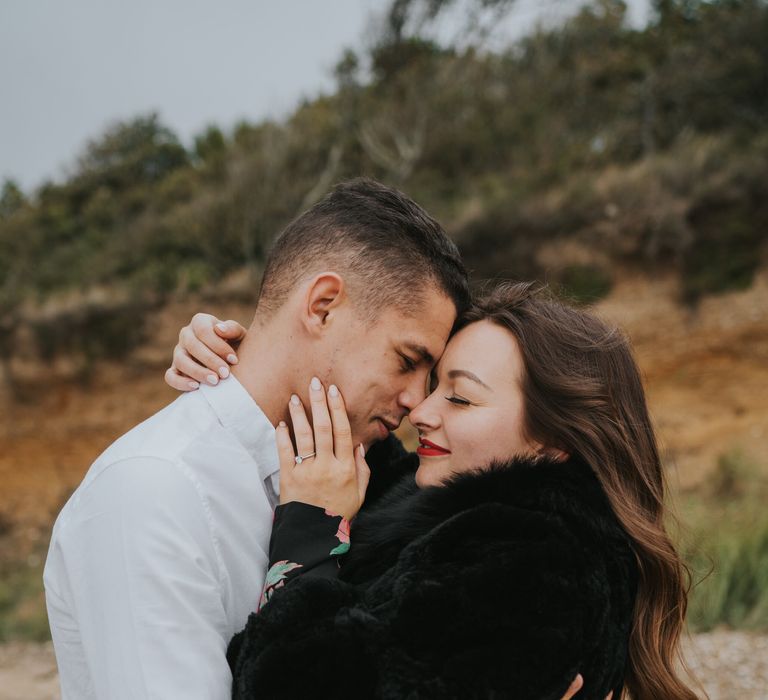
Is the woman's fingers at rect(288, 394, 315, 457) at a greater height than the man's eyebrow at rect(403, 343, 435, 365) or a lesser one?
lesser

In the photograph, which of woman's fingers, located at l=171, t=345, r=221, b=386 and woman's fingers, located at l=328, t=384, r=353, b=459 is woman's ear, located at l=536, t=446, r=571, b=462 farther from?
woman's fingers, located at l=171, t=345, r=221, b=386

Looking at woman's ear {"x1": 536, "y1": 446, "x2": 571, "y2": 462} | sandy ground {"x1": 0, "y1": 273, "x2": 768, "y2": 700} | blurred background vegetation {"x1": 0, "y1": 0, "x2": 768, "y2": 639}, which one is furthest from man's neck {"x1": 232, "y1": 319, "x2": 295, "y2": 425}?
blurred background vegetation {"x1": 0, "y1": 0, "x2": 768, "y2": 639}

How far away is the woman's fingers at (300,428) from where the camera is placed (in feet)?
7.38

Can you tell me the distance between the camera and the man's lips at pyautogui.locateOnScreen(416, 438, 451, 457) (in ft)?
7.87

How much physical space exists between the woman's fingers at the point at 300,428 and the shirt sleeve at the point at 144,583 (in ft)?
1.29

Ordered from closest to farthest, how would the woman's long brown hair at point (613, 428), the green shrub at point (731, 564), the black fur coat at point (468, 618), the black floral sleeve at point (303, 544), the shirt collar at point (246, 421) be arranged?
the black fur coat at point (468, 618), the black floral sleeve at point (303, 544), the shirt collar at point (246, 421), the woman's long brown hair at point (613, 428), the green shrub at point (731, 564)

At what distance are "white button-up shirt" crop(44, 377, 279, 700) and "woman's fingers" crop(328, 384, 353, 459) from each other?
0.27 m

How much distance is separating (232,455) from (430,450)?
69 cm

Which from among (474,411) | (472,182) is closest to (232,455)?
(474,411)

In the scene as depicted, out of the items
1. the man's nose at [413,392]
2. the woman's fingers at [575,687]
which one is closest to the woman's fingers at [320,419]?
the man's nose at [413,392]

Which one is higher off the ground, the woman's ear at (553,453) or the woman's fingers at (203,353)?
the woman's fingers at (203,353)

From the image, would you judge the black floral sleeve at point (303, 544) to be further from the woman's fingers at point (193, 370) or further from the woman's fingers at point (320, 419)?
the woman's fingers at point (193, 370)

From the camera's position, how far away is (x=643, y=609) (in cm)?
241

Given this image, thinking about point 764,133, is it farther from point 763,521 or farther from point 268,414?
point 268,414
